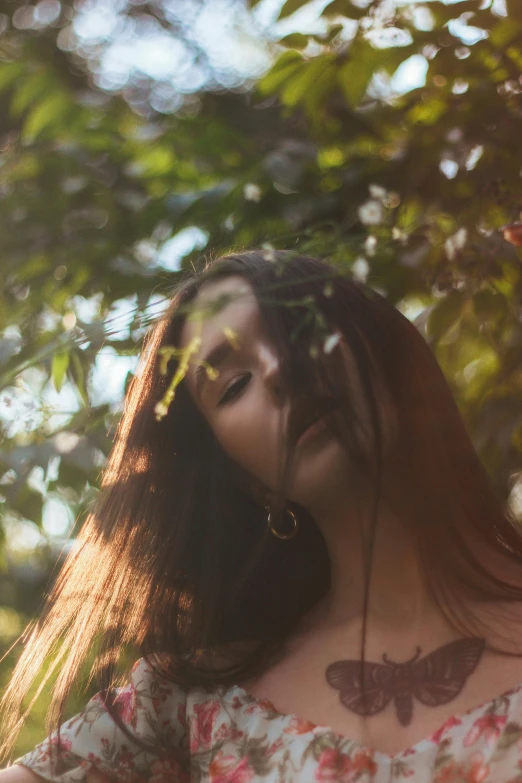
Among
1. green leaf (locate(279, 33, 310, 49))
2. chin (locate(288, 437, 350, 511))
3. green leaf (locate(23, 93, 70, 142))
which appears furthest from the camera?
green leaf (locate(23, 93, 70, 142))

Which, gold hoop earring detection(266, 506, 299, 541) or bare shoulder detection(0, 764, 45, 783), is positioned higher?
gold hoop earring detection(266, 506, 299, 541)

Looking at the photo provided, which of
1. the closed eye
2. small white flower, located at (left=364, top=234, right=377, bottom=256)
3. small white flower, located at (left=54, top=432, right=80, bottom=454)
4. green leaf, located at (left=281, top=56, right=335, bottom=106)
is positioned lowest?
small white flower, located at (left=54, top=432, right=80, bottom=454)

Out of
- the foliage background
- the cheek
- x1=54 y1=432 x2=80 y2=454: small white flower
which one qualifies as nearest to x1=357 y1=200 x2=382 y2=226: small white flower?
the foliage background

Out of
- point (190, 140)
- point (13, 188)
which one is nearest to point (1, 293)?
point (13, 188)

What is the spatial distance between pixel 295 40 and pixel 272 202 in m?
0.21

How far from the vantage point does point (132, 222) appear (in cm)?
138

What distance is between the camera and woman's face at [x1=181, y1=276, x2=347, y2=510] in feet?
3.43

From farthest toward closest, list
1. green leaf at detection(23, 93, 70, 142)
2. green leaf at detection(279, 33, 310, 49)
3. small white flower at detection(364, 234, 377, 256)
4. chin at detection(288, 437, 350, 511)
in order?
green leaf at detection(23, 93, 70, 142)
green leaf at detection(279, 33, 310, 49)
chin at detection(288, 437, 350, 511)
small white flower at detection(364, 234, 377, 256)

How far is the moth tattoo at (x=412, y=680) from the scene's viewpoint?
1002 millimetres

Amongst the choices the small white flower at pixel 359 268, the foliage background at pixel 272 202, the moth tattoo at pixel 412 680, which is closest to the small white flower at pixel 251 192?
the foliage background at pixel 272 202

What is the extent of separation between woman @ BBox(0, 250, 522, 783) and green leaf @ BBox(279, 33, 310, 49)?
26 cm

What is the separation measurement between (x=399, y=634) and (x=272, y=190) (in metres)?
0.59

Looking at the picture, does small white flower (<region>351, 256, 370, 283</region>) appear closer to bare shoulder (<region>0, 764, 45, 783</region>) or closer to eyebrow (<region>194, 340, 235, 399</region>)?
eyebrow (<region>194, 340, 235, 399</region>)

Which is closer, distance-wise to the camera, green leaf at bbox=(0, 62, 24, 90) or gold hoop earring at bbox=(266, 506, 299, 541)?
gold hoop earring at bbox=(266, 506, 299, 541)
